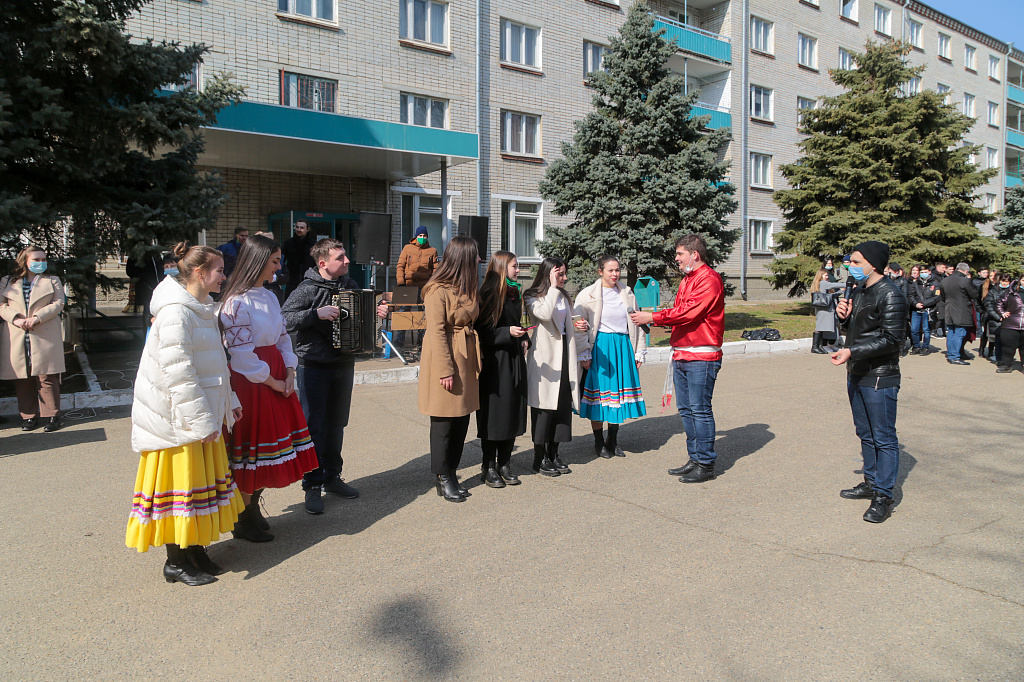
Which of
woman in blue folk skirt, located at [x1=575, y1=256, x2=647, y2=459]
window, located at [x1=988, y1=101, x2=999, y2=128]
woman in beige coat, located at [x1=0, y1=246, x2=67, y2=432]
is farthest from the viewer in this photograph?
window, located at [x1=988, y1=101, x2=999, y2=128]

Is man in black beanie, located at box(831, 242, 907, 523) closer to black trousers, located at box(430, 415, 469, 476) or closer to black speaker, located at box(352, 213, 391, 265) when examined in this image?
black trousers, located at box(430, 415, 469, 476)

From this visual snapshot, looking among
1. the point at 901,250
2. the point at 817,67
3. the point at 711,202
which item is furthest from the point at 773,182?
the point at 711,202

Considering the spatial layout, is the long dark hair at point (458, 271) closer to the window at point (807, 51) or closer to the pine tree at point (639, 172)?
the pine tree at point (639, 172)

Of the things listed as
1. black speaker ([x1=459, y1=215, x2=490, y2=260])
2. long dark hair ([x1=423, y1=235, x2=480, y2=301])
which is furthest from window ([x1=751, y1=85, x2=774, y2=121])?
long dark hair ([x1=423, y1=235, x2=480, y2=301])

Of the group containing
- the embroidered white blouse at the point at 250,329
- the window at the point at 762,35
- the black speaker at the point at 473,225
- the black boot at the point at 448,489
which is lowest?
the black boot at the point at 448,489

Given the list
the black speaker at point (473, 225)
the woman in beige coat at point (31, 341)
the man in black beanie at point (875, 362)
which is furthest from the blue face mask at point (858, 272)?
the black speaker at point (473, 225)

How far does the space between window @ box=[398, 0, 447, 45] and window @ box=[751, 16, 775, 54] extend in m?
15.4

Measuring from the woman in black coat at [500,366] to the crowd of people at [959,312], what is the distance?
24.0 feet

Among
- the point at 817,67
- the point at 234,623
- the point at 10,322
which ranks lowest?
the point at 234,623

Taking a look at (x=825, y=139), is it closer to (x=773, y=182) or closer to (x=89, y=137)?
(x=773, y=182)

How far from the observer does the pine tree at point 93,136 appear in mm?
8445

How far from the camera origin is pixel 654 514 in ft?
16.6

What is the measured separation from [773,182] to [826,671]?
31.1 meters

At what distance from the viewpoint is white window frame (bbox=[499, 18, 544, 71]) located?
74.4ft
